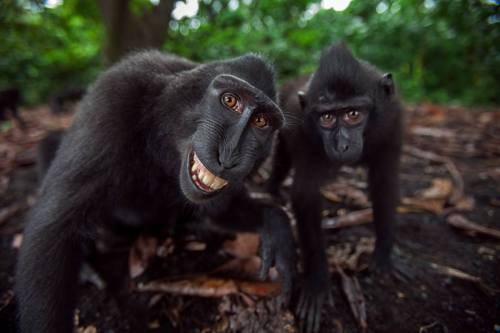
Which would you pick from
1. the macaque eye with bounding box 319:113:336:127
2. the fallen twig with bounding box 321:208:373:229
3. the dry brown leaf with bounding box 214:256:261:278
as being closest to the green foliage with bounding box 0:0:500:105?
the macaque eye with bounding box 319:113:336:127

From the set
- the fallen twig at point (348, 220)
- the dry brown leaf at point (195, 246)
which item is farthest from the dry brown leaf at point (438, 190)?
the dry brown leaf at point (195, 246)

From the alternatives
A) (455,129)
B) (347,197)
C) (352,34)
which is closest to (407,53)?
(352,34)

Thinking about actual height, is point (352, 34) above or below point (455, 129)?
above

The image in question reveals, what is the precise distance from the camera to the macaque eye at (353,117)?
278cm

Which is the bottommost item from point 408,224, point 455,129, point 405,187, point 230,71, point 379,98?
point 408,224

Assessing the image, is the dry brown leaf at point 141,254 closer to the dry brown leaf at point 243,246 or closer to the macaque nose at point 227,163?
the dry brown leaf at point 243,246

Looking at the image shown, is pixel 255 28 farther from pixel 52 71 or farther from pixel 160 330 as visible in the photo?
pixel 52 71

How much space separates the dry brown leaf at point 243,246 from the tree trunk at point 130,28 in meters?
3.32

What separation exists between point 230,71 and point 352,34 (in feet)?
25.6

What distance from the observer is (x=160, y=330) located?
2.29 m

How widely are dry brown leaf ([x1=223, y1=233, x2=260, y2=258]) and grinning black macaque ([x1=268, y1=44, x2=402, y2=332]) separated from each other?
415 millimetres

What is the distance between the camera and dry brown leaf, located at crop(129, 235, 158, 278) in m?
2.76

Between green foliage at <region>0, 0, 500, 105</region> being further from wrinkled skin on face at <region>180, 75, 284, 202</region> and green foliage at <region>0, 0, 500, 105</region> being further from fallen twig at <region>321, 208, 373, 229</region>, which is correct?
fallen twig at <region>321, 208, 373, 229</region>

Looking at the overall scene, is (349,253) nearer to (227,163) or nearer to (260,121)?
(260,121)
